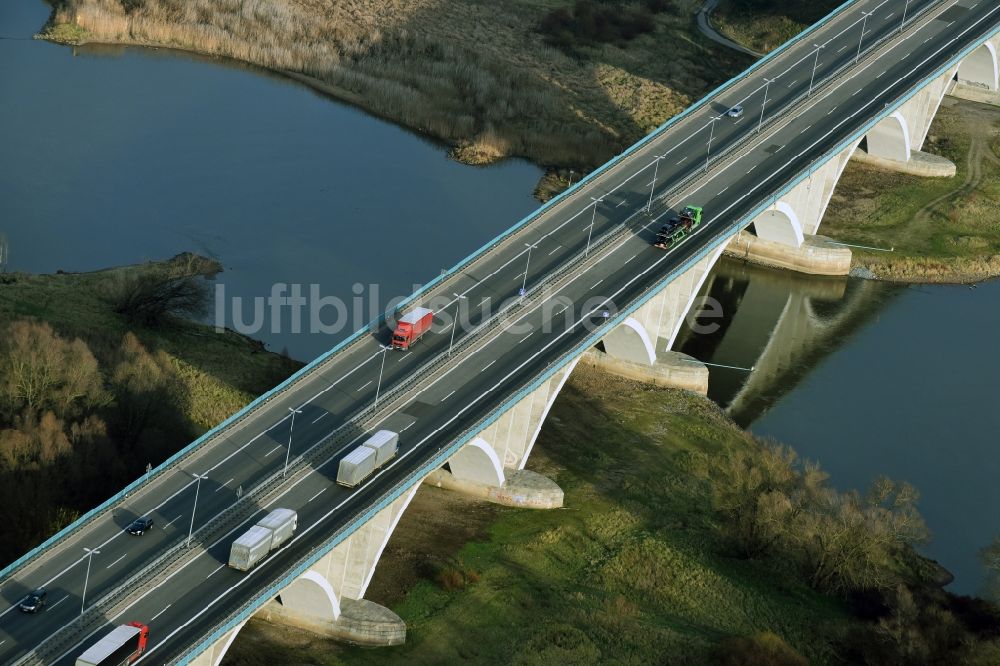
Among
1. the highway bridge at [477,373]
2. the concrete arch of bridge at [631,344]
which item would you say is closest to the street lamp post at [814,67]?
the highway bridge at [477,373]

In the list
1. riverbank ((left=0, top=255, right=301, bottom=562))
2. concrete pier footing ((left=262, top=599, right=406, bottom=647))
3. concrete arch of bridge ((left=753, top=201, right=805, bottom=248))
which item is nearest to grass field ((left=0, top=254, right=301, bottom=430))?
riverbank ((left=0, top=255, right=301, bottom=562))

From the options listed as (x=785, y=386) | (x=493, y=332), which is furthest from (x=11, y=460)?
(x=785, y=386)

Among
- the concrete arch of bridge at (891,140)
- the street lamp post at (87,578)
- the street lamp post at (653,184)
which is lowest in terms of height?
the concrete arch of bridge at (891,140)

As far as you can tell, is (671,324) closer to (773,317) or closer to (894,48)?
(773,317)

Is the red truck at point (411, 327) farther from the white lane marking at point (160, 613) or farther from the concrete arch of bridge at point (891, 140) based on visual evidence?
the concrete arch of bridge at point (891, 140)

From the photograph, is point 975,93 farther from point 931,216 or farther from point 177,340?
point 177,340

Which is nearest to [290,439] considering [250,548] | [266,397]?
[266,397]

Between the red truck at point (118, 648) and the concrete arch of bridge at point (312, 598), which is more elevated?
the red truck at point (118, 648)
